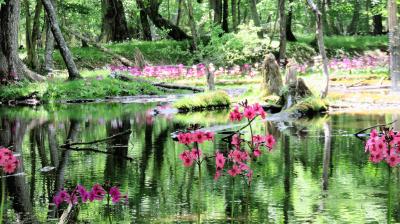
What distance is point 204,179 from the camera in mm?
9586

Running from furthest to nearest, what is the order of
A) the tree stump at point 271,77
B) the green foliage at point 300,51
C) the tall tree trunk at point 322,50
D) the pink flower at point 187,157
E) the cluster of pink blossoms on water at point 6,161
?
the green foliage at point 300,51 < the tall tree trunk at point 322,50 < the tree stump at point 271,77 < the pink flower at point 187,157 < the cluster of pink blossoms on water at point 6,161

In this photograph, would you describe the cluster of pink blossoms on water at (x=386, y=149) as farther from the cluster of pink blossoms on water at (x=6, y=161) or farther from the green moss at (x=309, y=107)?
the green moss at (x=309, y=107)

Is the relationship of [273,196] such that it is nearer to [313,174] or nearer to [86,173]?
[313,174]

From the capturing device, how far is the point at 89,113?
2170 centimetres

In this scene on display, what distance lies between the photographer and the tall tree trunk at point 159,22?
154 feet

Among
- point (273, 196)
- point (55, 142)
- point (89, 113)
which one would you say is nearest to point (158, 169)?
point (273, 196)

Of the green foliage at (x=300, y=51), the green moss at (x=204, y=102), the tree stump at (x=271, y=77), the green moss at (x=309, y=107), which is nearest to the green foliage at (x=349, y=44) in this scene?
A: the green foliage at (x=300, y=51)

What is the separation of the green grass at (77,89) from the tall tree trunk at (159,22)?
54.6 feet

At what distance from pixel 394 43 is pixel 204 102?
717 centimetres

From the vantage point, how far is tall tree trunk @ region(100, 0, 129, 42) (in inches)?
1799

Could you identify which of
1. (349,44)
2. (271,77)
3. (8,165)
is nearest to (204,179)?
(8,165)

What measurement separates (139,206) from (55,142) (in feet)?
22.7

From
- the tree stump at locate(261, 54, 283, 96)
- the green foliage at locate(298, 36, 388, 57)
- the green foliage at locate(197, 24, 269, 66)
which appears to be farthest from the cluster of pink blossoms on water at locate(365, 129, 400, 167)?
the green foliage at locate(298, 36, 388, 57)

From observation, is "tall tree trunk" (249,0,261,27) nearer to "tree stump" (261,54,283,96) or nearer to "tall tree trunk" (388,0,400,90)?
"tall tree trunk" (388,0,400,90)
